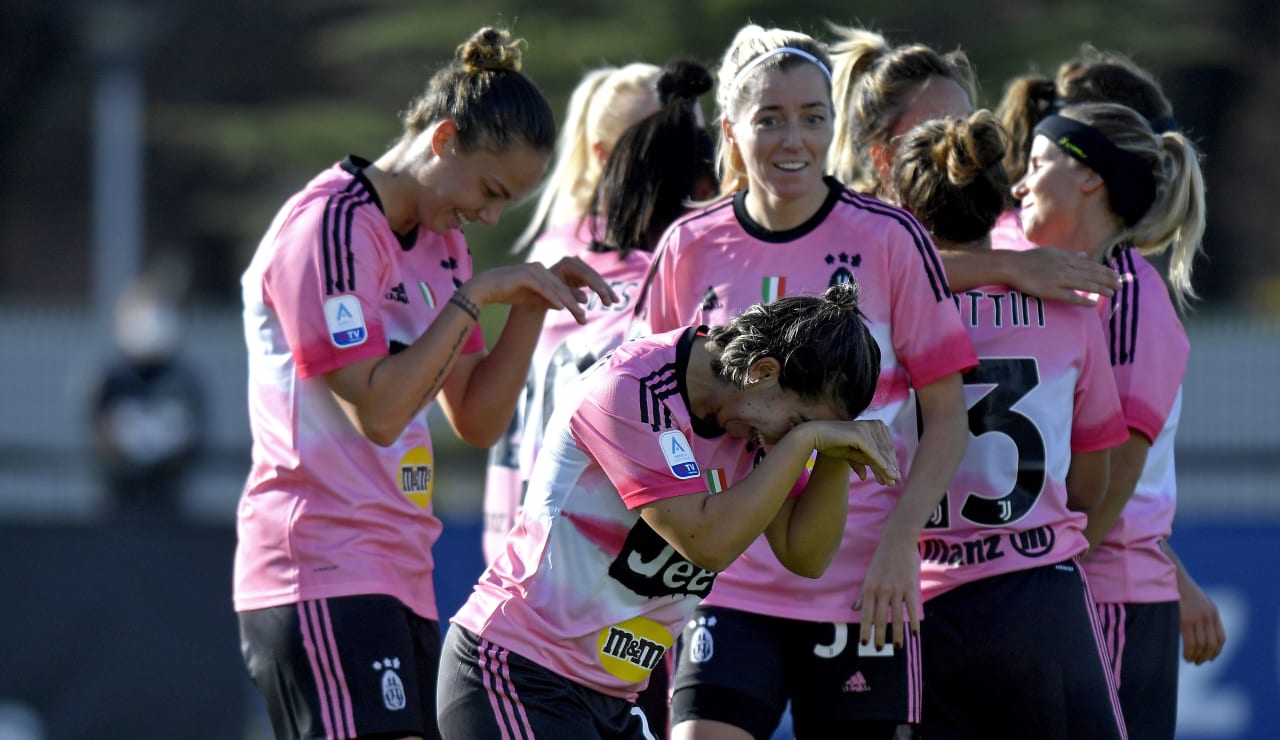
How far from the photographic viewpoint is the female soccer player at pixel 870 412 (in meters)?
3.46

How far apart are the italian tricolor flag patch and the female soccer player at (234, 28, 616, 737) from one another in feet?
1.18

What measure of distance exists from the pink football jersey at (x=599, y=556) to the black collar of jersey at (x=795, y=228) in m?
0.50

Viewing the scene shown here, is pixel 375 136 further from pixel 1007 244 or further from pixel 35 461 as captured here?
pixel 1007 244

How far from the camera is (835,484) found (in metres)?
3.17

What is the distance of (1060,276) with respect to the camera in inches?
141

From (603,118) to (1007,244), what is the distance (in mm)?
1267

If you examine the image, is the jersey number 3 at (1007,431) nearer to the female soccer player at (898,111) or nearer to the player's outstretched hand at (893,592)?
the female soccer player at (898,111)

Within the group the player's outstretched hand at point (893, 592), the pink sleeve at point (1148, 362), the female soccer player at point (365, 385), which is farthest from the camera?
the pink sleeve at point (1148, 362)

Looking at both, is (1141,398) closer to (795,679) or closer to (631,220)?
(795,679)

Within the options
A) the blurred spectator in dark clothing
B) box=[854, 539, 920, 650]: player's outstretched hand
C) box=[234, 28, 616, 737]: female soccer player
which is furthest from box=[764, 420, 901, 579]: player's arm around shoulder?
the blurred spectator in dark clothing

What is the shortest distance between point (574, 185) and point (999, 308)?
1.52 m

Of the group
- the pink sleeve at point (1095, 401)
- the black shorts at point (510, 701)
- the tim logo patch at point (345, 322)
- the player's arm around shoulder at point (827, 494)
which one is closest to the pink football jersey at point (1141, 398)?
the pink sleeve at point (1095, 401)

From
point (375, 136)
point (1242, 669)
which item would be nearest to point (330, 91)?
point (375, 136)

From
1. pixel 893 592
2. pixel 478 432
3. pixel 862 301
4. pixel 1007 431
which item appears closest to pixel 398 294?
pixel 478 432
